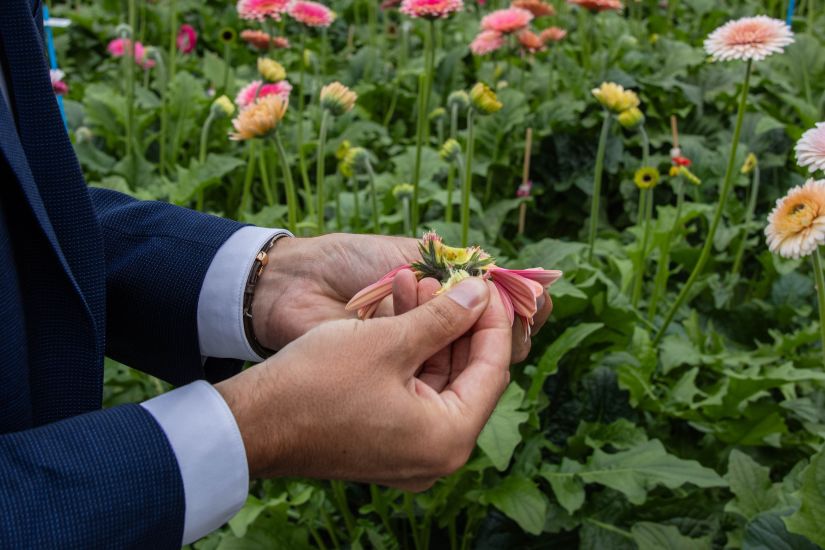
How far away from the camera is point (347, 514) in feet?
4.49

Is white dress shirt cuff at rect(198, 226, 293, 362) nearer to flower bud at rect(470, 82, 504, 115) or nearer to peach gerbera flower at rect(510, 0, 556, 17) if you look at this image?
flower bud at rect(470, 82, 504, 115)

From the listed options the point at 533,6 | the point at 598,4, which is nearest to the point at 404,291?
the point at 598,4

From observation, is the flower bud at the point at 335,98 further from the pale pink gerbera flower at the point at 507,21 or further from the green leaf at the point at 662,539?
the green leaf at the point at 662,539

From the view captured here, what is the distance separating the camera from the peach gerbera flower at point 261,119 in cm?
143

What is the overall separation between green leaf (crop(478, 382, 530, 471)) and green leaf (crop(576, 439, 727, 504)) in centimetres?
17

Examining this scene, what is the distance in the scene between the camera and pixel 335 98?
1.63 m

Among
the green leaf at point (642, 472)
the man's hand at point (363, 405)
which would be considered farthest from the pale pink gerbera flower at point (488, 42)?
the man's hand at point (363, 405)

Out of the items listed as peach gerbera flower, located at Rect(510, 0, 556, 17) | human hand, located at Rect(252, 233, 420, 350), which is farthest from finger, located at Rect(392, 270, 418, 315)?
peach gerbera flower, located at Rect(510, 0, 556, 17)

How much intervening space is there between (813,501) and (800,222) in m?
0.30

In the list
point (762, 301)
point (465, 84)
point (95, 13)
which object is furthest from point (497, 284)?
point (95, 13)

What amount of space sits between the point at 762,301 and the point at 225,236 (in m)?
1.23

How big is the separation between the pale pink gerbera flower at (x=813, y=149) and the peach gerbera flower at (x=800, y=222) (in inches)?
1.2

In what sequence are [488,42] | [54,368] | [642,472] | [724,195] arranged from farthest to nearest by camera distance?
[488,42] < [724,195] < [642,472] < [54,368]

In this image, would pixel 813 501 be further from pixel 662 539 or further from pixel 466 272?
pixel 466 272
